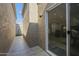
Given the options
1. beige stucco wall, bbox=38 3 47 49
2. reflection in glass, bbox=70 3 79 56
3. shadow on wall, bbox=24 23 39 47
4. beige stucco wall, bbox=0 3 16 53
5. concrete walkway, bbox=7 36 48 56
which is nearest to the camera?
reflection in glass, bbox=70 3 79 56

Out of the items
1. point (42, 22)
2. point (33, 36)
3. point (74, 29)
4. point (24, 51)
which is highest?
point (42, 22)

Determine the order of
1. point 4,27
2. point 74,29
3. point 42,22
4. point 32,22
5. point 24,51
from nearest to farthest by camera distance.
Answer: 1. point 74,29
2. point 4,27
3. point 24,51
4. point 42,22
5. point 32,22

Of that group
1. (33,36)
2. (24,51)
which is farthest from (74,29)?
(33,36)

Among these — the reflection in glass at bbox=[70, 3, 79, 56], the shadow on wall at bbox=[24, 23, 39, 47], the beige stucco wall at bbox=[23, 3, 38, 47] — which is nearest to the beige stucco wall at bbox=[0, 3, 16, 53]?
the beige stucco wall at bbox=[23, 3, 38, 47]

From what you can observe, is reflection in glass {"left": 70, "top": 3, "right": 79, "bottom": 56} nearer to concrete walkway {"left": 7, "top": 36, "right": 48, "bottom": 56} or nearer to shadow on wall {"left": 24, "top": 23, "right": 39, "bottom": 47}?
concrete walkway {"left": 7, "top": 36, "right": 48, "bottom": 56}

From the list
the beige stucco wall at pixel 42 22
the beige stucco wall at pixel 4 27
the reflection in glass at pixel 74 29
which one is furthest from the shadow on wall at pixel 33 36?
the reflection in glass at pixel 74 29

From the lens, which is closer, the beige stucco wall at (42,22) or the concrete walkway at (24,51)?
the concrete walkway at (24,51)

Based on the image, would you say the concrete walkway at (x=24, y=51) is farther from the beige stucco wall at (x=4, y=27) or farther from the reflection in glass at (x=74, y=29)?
the reflection in glass at (x=74, y=29)

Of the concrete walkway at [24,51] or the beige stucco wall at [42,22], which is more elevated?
the beige stucco wall at [42,22]

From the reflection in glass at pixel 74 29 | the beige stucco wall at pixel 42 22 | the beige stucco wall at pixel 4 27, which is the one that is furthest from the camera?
the beige stucco wall at pixel 42 22

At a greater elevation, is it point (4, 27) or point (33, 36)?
point (4, 27)

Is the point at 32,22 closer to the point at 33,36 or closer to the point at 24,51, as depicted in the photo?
the point at 33,36

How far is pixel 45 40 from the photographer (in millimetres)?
4281

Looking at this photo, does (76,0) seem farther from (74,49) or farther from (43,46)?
(43,46)
